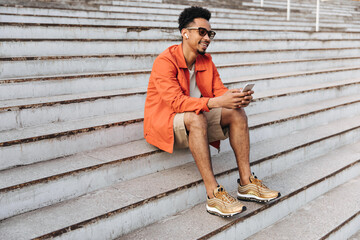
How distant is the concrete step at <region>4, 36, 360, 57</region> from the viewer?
321 cm

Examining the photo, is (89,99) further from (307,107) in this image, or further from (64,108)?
(307,107)

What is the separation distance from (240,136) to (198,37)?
752mm

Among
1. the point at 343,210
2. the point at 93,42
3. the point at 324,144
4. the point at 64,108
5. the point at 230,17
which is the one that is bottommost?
the point at 343,210

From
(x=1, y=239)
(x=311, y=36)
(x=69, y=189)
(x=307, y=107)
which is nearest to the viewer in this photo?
(x=1, y=239)

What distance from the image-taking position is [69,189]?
86.7 inches

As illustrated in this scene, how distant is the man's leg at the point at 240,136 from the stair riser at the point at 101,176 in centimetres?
35

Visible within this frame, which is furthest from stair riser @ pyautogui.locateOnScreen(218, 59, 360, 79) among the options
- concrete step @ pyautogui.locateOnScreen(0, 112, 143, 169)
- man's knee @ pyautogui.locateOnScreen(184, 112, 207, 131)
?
man's knee @ pyautogui.locateOnScreen(184, 112, 207, 131)

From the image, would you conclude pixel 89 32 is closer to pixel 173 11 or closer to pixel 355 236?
pixel 173 11

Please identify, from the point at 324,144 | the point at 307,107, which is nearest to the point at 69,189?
the point at 324,144

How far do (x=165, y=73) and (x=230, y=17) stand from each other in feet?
15.4

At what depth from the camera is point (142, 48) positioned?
4.00 m

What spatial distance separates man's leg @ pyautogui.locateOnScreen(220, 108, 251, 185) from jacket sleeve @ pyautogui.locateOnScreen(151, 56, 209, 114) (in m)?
0.22

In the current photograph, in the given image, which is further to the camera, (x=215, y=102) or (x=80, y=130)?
(x=80, y=130)

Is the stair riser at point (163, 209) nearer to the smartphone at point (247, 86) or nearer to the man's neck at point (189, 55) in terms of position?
the smartphone at point (247, 86)
